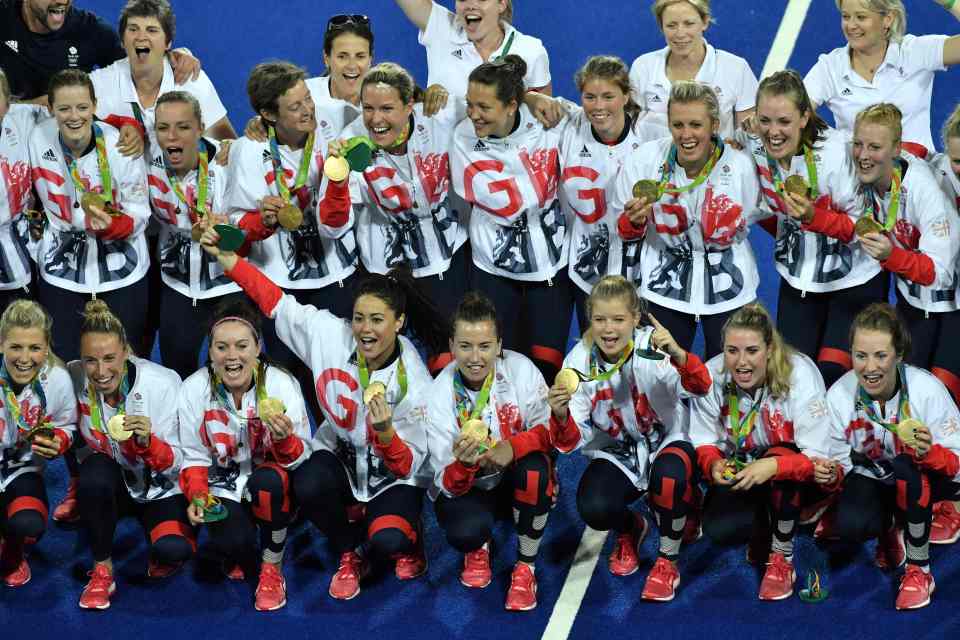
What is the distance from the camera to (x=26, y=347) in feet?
23.1

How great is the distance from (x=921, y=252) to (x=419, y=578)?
2663 millimetres

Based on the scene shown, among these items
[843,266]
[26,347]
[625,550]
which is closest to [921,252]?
[843,266]

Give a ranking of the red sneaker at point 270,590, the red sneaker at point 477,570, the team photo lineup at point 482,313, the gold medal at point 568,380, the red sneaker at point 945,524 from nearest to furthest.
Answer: the gold medal at point 568,380
the team photo lineup at point 482,313
the red sneaker at point 270,590
the red sneaker at point 477,570
the red sneaker at point 945,524

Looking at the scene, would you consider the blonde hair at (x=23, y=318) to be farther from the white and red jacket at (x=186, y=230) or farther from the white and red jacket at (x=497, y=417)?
the white and red jacket at (x=497, y=417)

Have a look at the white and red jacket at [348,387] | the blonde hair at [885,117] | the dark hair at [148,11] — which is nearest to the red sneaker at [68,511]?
the white and red jacket at [348,387]

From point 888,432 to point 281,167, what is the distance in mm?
2963

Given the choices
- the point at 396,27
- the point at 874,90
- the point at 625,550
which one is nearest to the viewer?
the point at 625,550

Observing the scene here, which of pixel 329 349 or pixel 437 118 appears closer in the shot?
pixel 329 349

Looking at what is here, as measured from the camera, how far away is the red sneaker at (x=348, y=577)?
283 inches

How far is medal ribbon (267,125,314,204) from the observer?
754 centimetres

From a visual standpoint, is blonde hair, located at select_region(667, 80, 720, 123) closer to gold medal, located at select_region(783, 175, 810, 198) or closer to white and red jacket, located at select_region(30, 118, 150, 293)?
gold medal, located at select_region(783, 175, 810, 198)

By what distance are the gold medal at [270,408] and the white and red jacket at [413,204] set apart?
1.13 metres

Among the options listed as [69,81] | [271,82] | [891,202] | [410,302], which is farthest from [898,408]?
[69,81]

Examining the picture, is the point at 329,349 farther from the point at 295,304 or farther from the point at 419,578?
the point at 419,578
